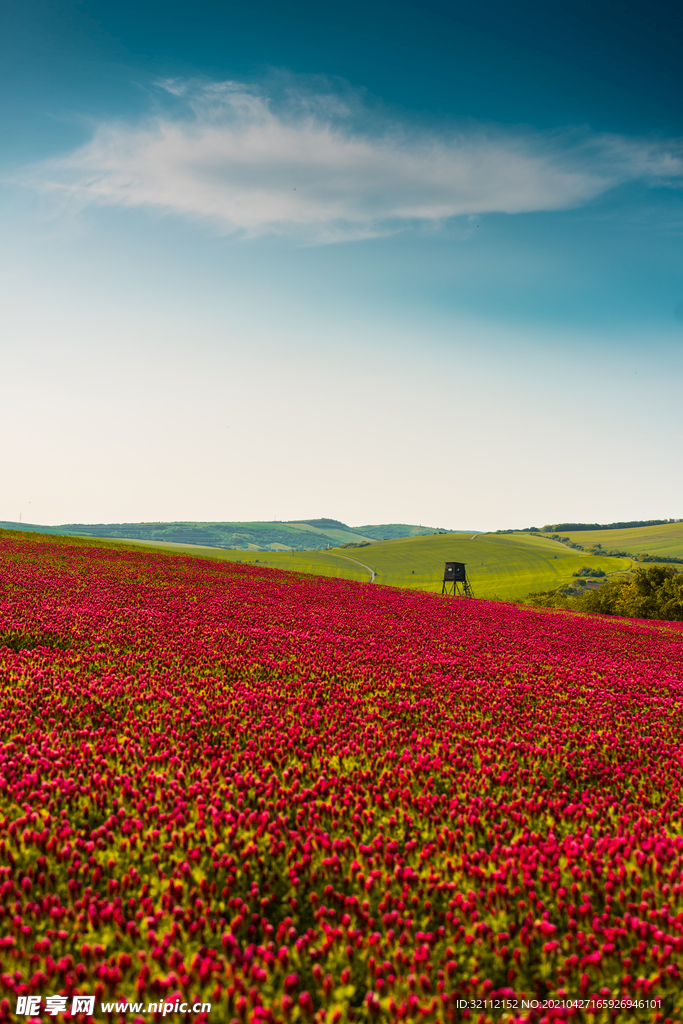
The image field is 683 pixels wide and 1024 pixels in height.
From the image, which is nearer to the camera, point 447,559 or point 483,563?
point 483,563

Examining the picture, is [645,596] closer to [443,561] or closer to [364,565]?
[443,561]

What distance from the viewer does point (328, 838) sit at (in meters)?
5.26

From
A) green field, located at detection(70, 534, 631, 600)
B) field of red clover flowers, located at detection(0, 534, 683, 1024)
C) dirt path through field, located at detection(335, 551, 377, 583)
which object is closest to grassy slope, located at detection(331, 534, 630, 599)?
green field, located at detection(70, 534, 631, 600)

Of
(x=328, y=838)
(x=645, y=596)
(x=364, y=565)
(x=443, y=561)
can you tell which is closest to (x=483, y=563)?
(x=443, y=561)

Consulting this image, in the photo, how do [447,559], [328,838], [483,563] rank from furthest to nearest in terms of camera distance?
1. [447,559]
2. [483,563]
3. [328,838]

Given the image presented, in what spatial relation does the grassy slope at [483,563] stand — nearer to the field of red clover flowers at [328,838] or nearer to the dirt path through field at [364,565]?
the dirt path through field at [364,565]

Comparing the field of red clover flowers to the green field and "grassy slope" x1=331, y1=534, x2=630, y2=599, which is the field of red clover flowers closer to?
the green field

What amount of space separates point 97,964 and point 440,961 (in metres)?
2.72

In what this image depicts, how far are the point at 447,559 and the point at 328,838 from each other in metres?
159

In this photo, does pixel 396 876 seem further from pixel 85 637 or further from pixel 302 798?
pixel 85 637

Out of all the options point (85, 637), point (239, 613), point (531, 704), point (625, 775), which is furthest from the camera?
point (239, 613)

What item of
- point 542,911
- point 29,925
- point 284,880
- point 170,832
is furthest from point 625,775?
point 29,925

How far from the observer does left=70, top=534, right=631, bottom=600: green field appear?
132 meters

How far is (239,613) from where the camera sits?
17203 millimetres
